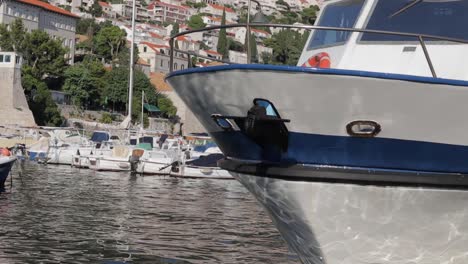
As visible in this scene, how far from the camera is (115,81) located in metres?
88.2

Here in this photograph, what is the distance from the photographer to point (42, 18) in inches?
4250

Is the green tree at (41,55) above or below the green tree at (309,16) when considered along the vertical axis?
above

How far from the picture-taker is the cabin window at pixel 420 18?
845 centimetres

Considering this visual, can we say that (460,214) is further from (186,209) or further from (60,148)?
(60,148)

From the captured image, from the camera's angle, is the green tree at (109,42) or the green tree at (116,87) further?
the green tree at (109,42)

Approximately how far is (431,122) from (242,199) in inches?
736

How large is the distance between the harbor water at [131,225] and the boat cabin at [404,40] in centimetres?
548

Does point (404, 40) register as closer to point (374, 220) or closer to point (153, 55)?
point (374, 220)

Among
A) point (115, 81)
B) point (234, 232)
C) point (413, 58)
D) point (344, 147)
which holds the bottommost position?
point (234, 232)

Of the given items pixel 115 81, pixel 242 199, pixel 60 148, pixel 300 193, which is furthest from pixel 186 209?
pixel 115 81

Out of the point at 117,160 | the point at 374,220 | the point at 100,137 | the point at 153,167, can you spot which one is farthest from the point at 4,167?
the point at 100,137

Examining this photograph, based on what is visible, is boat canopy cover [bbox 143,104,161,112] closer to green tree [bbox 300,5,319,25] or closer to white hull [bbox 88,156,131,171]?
white hull [bbox 88,156,131,171]

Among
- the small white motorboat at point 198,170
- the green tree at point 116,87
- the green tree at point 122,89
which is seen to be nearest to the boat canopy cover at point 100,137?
the small white motorboat at point 198,170

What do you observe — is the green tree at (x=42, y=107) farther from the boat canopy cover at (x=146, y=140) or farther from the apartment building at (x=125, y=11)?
the apartment building at (x=125, y=11)
